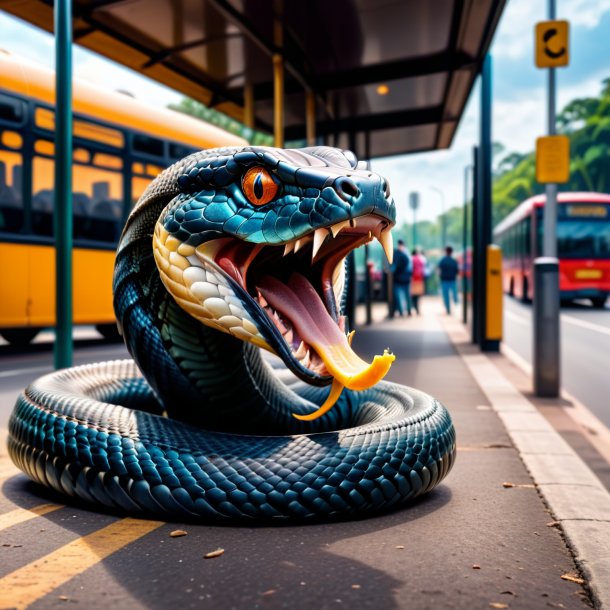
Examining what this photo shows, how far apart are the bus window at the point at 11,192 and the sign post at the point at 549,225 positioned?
244 inches

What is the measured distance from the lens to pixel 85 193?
9.96 meters

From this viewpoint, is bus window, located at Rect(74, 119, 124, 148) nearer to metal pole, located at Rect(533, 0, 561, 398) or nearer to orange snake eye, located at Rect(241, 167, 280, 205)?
metal pole, located at Rect(533, 0, 561, 398)

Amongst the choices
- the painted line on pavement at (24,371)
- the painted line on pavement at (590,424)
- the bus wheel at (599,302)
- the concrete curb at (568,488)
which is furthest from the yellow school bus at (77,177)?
the bus wheel at (599,302)

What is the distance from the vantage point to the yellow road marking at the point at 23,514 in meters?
2.47

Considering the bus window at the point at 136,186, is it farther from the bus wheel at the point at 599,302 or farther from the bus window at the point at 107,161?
the bus wheel at the point at 599,302

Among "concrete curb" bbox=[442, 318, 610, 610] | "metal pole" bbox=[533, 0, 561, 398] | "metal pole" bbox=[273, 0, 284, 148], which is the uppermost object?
"metal pole" bbox=[273, 0, 284, 148]

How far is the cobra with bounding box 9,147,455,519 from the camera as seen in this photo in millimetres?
2305

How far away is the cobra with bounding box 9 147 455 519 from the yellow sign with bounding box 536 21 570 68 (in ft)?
15.7

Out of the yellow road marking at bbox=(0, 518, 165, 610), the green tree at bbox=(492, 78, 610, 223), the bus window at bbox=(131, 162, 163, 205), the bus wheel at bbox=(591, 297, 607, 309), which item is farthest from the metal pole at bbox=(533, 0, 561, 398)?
the green tree at bbox=(492, 78, 610, 223)

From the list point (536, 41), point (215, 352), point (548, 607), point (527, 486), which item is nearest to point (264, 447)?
point (215, 352)

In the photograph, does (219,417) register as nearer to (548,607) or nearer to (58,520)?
(58,520)

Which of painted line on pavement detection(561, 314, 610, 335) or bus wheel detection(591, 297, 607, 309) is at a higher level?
bus wheel detection(591, 297, 607, 309)

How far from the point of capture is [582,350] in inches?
418

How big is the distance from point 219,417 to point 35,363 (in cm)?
602
